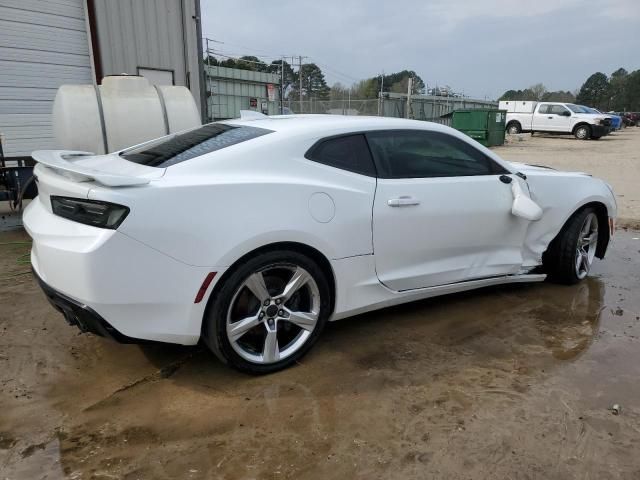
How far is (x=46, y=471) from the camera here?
7.22ft

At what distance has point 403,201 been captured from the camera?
3281 millimetres

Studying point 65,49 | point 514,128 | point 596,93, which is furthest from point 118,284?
point 596,93

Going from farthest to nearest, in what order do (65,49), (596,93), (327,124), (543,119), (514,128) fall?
(596,93), (514,128), (543,119), (65,49), (327,124)

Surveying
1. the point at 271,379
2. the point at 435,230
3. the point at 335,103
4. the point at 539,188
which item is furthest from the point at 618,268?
the point at 335,103

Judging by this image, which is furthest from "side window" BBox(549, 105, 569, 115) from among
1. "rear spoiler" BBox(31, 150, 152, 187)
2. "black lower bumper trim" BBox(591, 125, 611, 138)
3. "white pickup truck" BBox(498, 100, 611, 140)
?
"rear spoiler" BBox(31, 150, 152, 187)

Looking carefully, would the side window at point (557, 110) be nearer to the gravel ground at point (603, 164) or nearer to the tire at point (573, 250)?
the gravel ground at point (603, 164)

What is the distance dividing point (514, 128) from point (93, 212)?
96.0ft

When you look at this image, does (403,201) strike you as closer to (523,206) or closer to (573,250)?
(523,206)

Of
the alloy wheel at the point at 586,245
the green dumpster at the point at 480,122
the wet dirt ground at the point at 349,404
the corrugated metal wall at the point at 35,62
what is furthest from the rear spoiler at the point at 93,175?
the green dumpster at the point at 480,122

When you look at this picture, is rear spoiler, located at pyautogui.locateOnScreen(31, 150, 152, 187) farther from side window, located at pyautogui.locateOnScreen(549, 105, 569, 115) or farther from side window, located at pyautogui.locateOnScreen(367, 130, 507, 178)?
side window, located at pyautogui.locateOnScreen(549, 105, 569, 115)

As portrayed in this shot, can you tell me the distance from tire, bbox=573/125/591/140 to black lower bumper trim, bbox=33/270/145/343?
28358 millimetres

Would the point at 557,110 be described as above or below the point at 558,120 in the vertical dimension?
above

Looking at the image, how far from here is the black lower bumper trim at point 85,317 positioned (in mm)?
2496

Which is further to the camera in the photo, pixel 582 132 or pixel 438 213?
pixel 582 132
